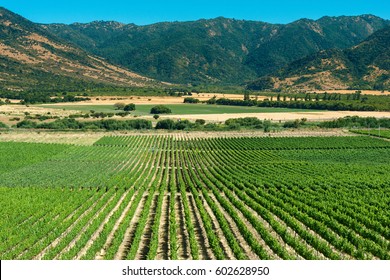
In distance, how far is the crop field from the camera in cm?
2616

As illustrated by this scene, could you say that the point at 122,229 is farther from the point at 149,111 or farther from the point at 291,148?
the point at 149,111

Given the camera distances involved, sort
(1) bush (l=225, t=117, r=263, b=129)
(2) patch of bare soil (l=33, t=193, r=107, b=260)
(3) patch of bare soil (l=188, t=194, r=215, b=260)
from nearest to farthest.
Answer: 1. (2) patch of bare soil (l=33, t=193, r=107, b=260)
2. (3) patch of bare soil (l=188, t=194, r=215, b=260)
3. (1) bush (l=225, t=117, r=263, b=129)

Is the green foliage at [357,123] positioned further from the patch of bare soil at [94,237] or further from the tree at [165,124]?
the patch of bare soil at [94,237]

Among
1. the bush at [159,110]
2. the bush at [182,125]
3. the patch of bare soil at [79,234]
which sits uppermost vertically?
the bush at [159,110]

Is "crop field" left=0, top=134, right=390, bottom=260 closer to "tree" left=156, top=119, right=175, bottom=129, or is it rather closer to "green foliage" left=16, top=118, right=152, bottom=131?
"green foliage" left=16, top=118, right=152, bottom=131

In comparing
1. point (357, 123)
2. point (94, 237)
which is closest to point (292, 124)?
point (357, 123)

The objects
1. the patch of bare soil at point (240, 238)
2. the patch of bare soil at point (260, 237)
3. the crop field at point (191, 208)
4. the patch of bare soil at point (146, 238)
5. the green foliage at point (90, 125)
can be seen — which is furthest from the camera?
the green foliage at point (90, 125)

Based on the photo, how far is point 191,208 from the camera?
38375 mm

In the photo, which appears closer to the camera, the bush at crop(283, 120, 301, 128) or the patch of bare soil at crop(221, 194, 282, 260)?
the patch of bare soil at crop(221, 194, 282, 260)

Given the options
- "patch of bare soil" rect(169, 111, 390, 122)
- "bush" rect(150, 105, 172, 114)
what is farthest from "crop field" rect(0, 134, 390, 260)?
"bush" rect(150, 105, 172, 114)

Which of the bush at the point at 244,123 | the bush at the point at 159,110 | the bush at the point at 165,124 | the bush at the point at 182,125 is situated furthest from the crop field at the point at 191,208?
the bush at the point at 159,110

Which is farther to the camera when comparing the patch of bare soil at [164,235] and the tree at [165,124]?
the tree at [165,124]

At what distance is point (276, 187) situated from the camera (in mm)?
46188

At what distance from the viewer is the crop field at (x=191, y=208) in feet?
85.8
